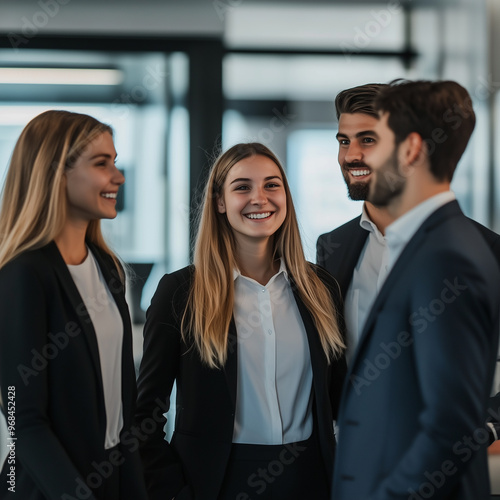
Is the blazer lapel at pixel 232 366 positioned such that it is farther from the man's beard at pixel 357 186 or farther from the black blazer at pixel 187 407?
the man's beard at pixel 357 186

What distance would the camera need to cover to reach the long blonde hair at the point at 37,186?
1.43 m

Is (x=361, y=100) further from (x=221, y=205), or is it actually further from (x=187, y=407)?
(x=187, y=407)

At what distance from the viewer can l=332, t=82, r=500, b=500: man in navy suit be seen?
1.20 metres

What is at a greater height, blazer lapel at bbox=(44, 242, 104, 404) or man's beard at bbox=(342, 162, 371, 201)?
man's beard at bbox=(342, 162, 371, 201)

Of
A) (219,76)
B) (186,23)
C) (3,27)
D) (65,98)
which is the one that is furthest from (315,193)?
(3,27)

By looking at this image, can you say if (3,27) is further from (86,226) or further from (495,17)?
(86,226)

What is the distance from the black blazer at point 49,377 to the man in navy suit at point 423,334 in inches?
19.9

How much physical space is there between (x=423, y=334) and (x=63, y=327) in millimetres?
681

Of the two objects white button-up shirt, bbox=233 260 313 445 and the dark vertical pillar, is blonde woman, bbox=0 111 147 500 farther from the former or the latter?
the dark vertical pillar

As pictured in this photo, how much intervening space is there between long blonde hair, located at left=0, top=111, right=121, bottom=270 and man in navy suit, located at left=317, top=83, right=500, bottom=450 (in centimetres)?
95

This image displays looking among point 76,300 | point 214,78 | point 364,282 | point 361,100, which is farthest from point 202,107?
point 76,300

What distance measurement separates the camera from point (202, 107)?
4586mm

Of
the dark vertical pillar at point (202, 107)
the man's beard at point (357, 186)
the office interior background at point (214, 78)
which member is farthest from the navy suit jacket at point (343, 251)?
the dark vertical pillar at point (202, 107)

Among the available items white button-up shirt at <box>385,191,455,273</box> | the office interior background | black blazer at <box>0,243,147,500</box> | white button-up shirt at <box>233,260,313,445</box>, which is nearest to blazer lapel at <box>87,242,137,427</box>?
black blazer at <box>0,243,147,500</box>
